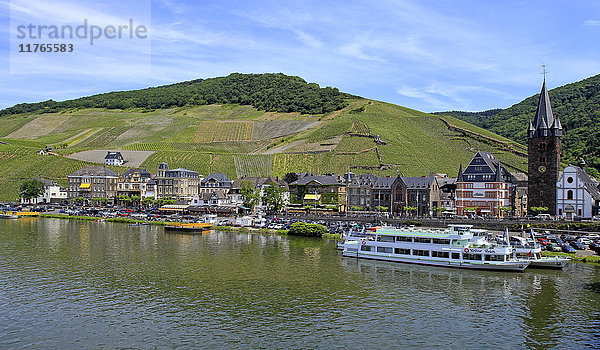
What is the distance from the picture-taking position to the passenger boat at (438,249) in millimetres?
51062

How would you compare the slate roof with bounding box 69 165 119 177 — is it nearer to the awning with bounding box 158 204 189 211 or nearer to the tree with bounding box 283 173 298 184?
the awning with bounding box 158 204 189 211

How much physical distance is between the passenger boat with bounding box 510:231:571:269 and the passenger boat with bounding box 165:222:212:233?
50930mm

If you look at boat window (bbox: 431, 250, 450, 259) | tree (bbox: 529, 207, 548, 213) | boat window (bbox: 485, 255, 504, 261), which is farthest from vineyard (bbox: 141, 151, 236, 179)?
boat window (bbox: 485, 255, 504, 261)

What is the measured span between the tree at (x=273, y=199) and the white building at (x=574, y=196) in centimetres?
5570

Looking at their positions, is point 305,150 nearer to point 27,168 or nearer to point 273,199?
point 273,199

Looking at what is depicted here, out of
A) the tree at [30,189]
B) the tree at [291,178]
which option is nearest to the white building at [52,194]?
the tree at [30,189]

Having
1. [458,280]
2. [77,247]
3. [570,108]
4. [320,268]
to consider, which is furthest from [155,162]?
[570,108]

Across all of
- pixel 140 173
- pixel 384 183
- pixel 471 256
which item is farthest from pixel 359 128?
pixel 471 256

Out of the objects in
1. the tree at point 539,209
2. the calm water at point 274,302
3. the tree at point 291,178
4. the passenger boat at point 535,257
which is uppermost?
the tree at point 291,178

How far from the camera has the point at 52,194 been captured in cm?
12838

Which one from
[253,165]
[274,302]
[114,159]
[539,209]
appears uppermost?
[114,159]

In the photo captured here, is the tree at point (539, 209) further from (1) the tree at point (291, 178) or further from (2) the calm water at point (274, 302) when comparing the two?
(1) the tree at point (291, 178)

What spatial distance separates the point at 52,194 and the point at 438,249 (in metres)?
111

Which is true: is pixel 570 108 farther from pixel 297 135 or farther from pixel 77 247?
pixel 77 247
